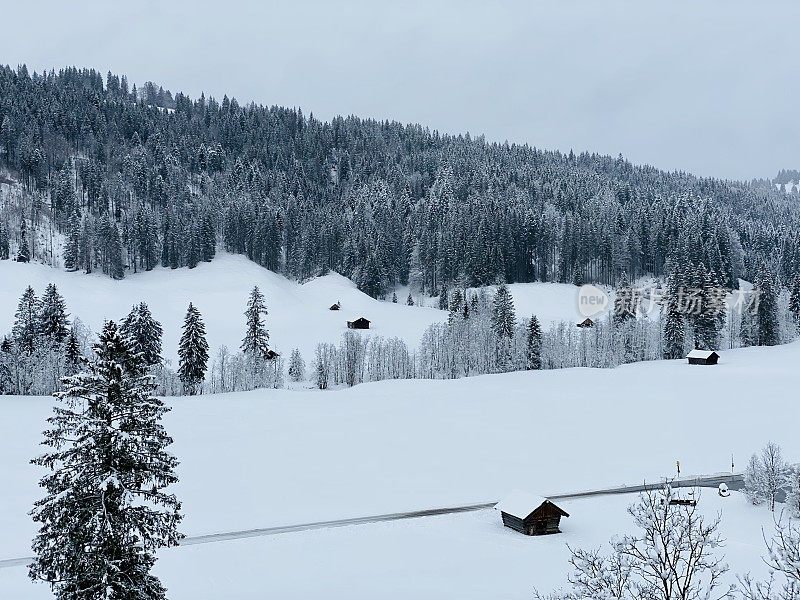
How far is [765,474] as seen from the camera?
50.4 metres

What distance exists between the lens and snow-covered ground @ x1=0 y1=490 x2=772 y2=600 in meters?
33.9

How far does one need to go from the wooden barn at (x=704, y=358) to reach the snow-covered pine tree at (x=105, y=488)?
10080 cm

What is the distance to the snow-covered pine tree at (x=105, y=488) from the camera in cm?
2038

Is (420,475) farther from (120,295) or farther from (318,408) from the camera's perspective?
(120,295)

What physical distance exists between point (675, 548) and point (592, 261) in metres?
188

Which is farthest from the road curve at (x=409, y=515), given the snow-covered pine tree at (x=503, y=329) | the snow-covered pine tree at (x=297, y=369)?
the snow-covered pine tree at (x=297, y=369)

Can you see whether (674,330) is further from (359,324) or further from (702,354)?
(359,324)

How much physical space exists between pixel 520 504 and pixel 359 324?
97.3 meters

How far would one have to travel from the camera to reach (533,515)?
44.8 m

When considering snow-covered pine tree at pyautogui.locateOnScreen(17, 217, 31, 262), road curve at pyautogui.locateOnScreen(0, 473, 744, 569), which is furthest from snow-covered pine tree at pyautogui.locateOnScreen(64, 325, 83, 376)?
snow-covered pine tree at pyautogui.locateOnScreen(17, 217, 31, 262)

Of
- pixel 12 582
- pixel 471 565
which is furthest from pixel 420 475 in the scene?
pixel 12 582

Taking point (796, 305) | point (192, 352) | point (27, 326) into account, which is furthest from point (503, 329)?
point (27, 326)

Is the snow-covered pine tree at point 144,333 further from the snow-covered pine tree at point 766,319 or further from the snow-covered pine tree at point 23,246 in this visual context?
the snow-covered pine tree at point 766,319

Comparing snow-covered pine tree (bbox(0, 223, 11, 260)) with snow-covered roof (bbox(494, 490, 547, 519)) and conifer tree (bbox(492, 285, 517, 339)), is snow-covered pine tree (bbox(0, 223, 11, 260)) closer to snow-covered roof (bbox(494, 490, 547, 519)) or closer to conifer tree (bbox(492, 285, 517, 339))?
conifer tree (bbox(492, 285, 517, 339))
